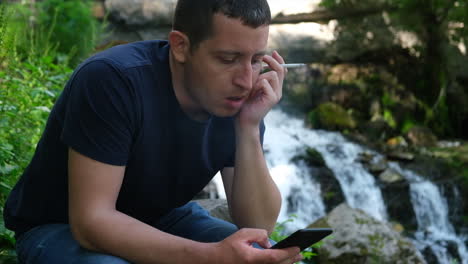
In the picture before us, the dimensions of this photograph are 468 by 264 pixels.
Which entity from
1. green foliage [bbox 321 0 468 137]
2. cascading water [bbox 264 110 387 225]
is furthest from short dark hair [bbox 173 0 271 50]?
green foliage [bbox 321 0 468 137]

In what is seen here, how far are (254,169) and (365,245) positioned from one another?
307cm

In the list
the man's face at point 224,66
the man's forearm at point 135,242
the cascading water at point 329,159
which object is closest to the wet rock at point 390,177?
the cascading water at point 329,159

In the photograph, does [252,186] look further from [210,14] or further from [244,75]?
[210,14]

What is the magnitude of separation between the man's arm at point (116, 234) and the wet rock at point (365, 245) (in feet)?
10.8

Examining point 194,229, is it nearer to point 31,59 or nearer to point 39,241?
point 39,241

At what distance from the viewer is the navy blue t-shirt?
196cm

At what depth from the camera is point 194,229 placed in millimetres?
2439

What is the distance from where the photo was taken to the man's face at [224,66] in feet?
6.86

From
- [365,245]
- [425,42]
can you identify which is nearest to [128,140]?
[365,245]

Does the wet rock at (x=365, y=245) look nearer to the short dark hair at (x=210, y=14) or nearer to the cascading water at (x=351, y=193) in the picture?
the cascading water at (x=351, y=193)

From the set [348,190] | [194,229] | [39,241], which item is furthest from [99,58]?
[348,190]

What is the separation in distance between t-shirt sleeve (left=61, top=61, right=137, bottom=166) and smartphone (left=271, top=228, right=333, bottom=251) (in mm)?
606

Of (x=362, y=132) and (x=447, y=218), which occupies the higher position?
(x=362, y=132)

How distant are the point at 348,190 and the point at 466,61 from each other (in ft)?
15.0
